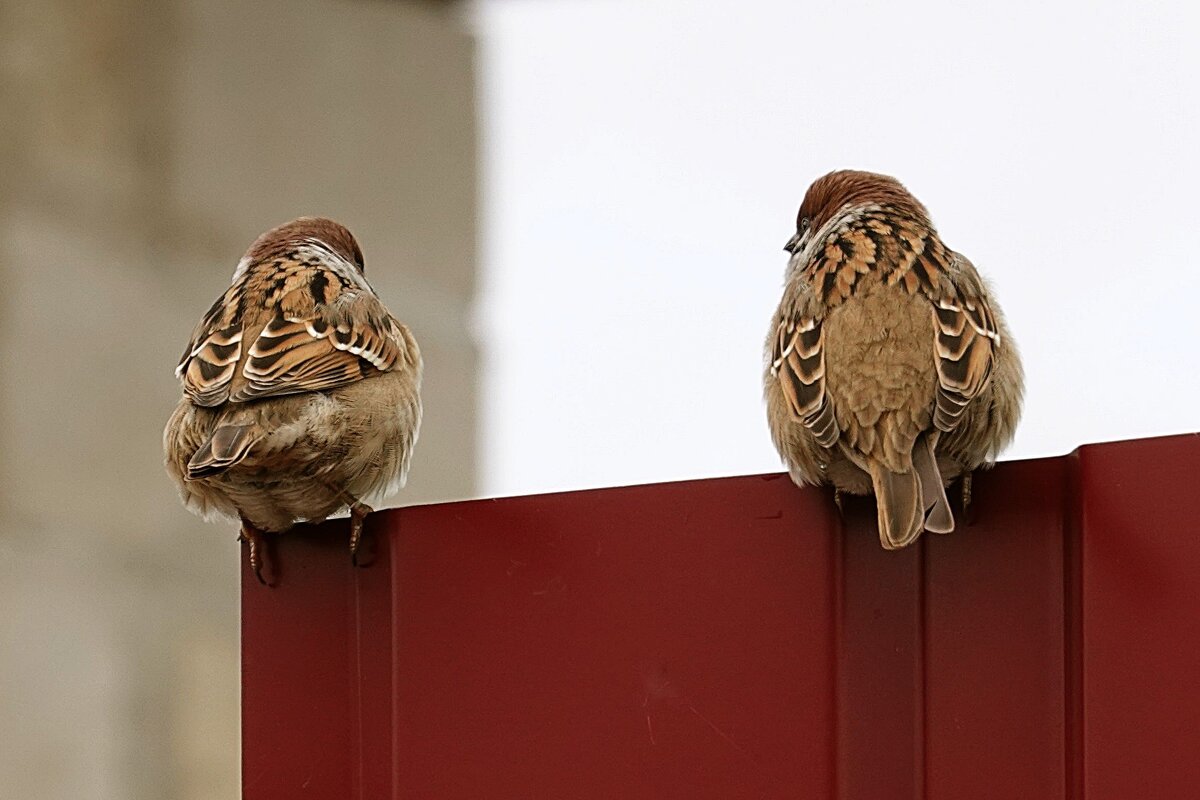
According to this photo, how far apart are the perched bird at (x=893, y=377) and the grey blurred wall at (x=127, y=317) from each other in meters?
4.40

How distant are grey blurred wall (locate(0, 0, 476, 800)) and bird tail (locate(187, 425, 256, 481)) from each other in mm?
3776

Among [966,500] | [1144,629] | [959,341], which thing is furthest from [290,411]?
[1144,629]

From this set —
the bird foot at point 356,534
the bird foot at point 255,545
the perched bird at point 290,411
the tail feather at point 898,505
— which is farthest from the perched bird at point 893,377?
the bird foot at point 255,545

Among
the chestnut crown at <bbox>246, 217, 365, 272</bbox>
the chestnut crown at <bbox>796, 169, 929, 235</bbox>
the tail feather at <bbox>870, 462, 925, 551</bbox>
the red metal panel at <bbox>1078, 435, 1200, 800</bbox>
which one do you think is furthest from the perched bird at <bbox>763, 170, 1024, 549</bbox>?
the chestnut crown at <bbox>246, 217, 365, 272</bbox>

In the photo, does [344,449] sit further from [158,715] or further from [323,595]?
[158,715]

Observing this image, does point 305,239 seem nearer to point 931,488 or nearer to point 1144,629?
point 931,488

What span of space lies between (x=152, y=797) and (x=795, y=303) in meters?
4.65

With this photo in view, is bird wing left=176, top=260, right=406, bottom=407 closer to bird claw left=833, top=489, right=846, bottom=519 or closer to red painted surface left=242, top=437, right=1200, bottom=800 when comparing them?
red painted surface left=242, top=437, right=1200, bottom=800

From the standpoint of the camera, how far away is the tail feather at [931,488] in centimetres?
316

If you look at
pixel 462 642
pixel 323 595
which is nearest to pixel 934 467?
pixel 462 642

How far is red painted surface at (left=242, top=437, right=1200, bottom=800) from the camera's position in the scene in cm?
296

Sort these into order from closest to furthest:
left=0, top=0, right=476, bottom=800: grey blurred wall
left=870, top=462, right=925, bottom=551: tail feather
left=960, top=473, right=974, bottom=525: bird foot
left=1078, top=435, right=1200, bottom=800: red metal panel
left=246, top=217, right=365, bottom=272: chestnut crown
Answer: left=1078, top=435, right=1200, bottom=800: red metal panel → left=870, top=462, right=925, bottom=551: tail feather → left=960, top=473, right=974, bottom=525: bird foot → left=246, top=217, right=365, bottom=272: chestnut crown → left=0, top=0, right=476, bottom=800: grey blurred wall

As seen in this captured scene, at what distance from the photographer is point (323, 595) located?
3.66 metres

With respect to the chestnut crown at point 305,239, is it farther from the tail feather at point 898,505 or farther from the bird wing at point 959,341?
the tail feather at point 898,505
